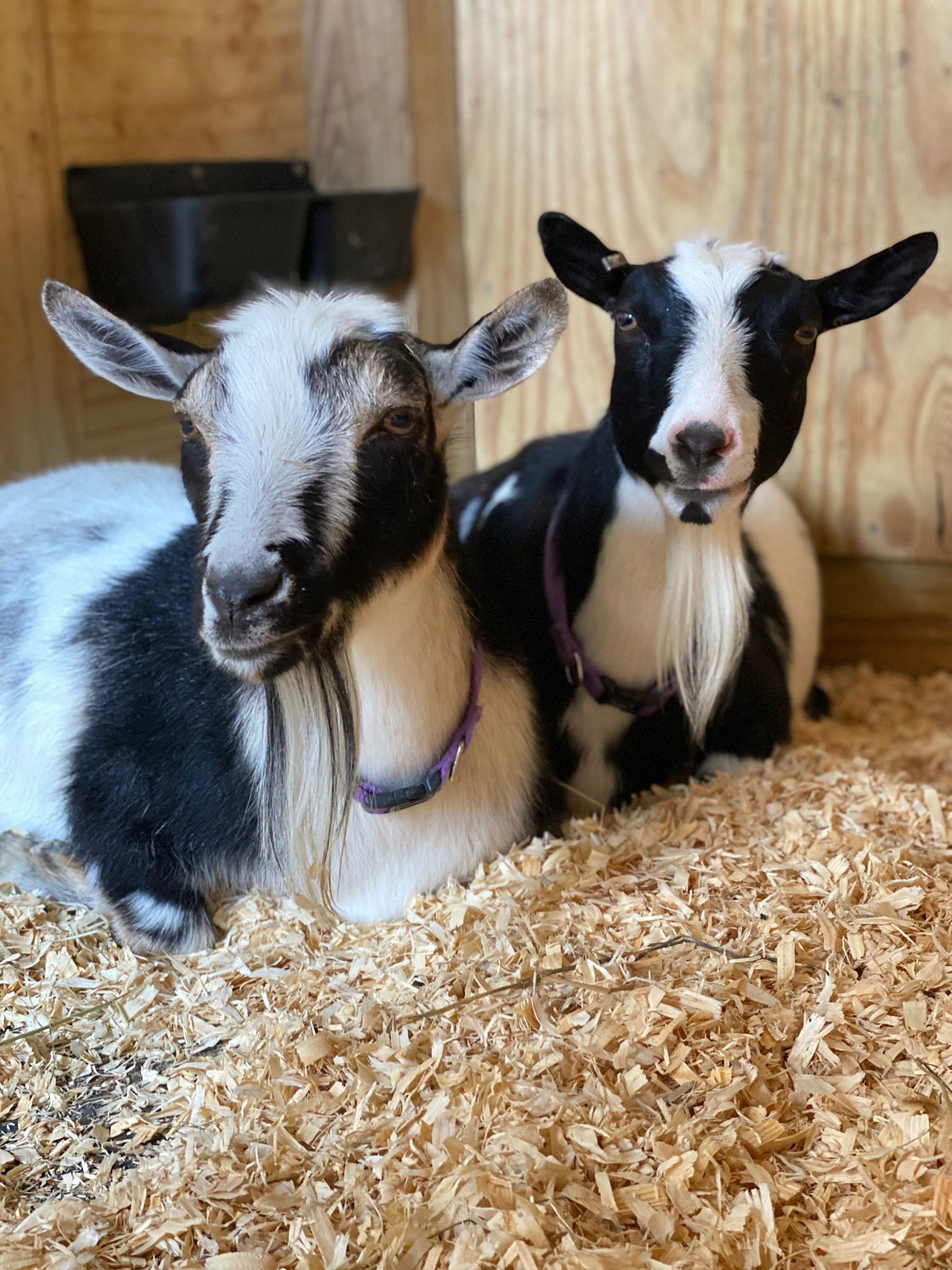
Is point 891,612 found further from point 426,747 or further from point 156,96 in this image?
point 156,96

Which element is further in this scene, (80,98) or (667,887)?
(80,98)

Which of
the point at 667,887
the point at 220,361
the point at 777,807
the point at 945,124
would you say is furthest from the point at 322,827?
the point at 945,124

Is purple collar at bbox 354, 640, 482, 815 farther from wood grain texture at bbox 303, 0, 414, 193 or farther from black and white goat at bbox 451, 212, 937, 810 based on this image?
wood grain texture at bbox 303, 0, 414, 193

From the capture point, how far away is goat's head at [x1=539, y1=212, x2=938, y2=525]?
2.47 meters

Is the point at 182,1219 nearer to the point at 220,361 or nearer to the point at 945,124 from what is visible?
the point at 220,361

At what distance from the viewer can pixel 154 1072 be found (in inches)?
85.1

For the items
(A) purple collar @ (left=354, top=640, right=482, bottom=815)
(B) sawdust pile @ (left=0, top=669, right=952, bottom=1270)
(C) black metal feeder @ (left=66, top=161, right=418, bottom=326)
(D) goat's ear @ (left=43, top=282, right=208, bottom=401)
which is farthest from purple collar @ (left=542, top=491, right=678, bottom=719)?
(C) black metal feeder @ (left=66, top=161, right=418, bottom=326)

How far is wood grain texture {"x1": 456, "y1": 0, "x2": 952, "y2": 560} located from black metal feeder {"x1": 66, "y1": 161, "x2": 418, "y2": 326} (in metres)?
0.44

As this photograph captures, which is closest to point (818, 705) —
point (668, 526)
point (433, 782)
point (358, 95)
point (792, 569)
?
point (792, 569)

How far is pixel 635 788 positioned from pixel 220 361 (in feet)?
5.09

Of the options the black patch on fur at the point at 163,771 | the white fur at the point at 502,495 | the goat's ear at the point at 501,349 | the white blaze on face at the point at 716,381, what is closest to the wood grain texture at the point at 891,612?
the white fur at the point at 502,495

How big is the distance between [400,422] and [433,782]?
750 millimetres

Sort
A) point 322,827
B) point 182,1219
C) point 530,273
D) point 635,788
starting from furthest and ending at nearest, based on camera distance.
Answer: point 530,273 < point 635,788 < point 322,827 < point 182,1219

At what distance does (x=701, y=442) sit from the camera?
2428 millimetres
